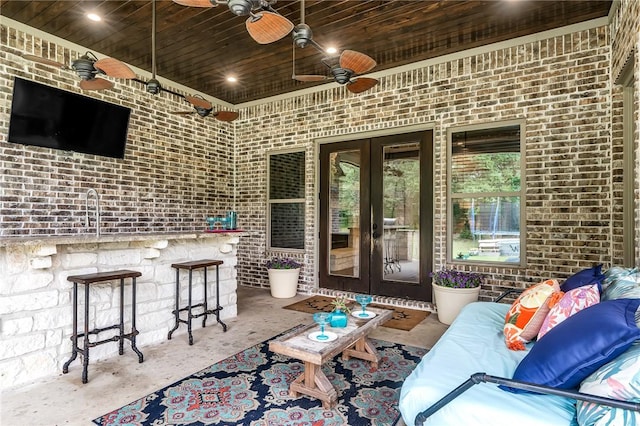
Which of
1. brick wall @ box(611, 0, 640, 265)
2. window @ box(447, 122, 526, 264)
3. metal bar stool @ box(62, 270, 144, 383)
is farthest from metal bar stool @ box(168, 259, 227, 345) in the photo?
brick wall @ box(611, 0, 640, 265)

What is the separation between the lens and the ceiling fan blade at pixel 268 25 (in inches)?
88.7

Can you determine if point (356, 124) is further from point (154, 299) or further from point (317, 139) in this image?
point (154, 299)

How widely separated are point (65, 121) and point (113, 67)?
1753mm

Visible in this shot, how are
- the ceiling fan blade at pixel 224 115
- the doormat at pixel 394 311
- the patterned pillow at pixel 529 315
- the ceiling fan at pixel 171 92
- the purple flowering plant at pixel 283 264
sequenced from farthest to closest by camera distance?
the purple flowering plant at pixel 283 264 < the ceiling fan blade at pixel 224 115 < the doormat at pixel 394 311 < the ceiling fan at pixel 171 92 < the patterned pillow at pixel 529 315

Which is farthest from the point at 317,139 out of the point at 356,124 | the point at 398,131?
the point at 398,131

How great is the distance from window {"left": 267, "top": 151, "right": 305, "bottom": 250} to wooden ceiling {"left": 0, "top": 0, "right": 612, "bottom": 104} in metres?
1.51

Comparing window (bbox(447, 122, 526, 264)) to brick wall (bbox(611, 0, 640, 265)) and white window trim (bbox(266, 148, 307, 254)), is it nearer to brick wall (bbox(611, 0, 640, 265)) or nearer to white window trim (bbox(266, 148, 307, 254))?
brick wall (bbox(611, 0, 640, 265))

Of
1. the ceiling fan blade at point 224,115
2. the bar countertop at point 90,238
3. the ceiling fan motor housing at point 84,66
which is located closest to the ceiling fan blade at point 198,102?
the ceiling fan blade at point 224,115

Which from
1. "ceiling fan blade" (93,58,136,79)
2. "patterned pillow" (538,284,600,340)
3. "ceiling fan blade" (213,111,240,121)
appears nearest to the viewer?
"patterned pillow" (538,284,600,340)

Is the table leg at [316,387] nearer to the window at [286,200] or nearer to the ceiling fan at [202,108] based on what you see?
the ceiling fan at [202,108]

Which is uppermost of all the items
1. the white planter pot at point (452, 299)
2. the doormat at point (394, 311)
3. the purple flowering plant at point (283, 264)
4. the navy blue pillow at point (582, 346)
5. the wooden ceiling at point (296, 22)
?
the wooden ceiling at point (296, 22)

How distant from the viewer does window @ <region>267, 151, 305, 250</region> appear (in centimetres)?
584

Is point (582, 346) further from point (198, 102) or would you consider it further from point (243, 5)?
point (198, 102)

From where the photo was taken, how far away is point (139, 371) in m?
2.87
